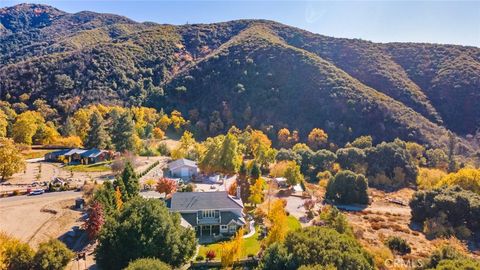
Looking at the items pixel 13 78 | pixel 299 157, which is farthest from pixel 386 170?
pixel 13 78

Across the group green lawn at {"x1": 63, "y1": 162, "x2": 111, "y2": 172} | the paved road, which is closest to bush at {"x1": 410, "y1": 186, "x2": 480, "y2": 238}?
the paved road

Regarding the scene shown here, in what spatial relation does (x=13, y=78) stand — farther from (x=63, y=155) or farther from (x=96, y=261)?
(x=96, y=261)

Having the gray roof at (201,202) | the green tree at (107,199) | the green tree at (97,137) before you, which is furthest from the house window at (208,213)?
the green tree at (97,137)

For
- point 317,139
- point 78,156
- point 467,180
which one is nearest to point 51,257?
point 78,156

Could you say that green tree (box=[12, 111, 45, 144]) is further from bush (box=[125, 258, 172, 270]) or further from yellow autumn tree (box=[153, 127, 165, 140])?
bush (box=[125, 258, 172, 270])

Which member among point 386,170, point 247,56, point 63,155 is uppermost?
point 247,56

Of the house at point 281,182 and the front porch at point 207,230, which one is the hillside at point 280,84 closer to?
the house at point 281,182

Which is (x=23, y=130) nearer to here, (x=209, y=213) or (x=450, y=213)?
→ (x=209, y=213)
